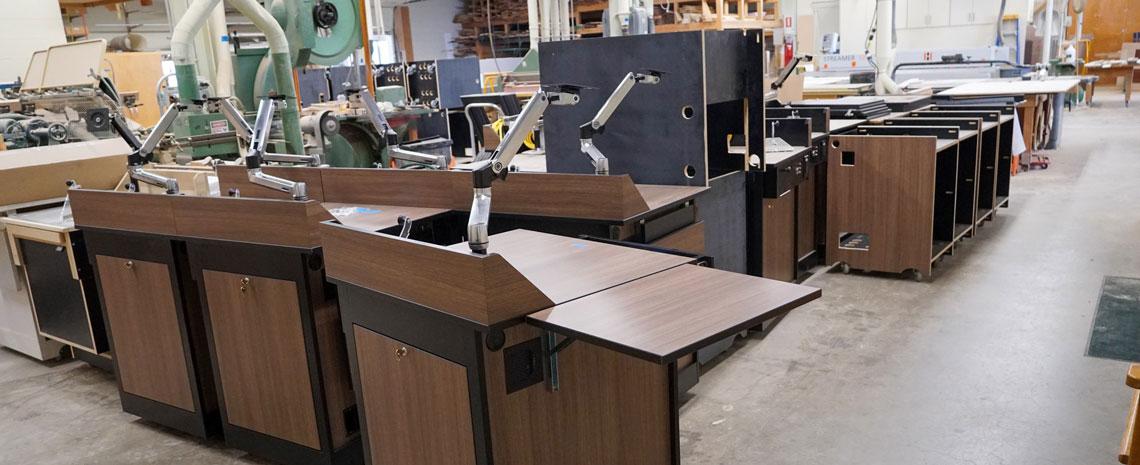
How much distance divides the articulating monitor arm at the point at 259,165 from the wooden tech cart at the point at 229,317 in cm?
14

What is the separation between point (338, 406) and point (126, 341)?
1.01 meters

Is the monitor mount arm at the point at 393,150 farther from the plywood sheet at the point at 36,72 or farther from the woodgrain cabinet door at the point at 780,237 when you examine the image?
the plywood sheet at the point at 36,72

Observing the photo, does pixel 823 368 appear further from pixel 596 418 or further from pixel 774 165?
pixel 596 418

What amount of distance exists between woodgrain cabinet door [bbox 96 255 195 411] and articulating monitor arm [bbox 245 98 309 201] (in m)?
0.46

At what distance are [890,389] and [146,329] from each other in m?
2.70

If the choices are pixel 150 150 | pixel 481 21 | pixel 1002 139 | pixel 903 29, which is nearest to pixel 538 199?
pixel 150 150

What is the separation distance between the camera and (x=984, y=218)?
5.03 m

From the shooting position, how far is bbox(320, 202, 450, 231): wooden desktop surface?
258cm

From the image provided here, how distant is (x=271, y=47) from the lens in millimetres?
3494

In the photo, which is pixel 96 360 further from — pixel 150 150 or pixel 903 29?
pixel 903 29

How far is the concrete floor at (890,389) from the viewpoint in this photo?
254 cm

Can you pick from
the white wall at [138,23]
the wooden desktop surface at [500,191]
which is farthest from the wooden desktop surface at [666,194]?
the white wall at [138,23]

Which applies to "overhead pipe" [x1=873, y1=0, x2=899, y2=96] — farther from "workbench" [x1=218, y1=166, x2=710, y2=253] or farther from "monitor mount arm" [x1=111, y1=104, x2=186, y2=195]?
"monitor mount arm" [x1=111, y1=104, x2=186, y2=195]

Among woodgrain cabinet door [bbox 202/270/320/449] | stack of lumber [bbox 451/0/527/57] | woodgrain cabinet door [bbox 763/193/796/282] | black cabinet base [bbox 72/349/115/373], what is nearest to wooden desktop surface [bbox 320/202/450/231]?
woodgrain cabinet door [bbox 202/270/320/449]
